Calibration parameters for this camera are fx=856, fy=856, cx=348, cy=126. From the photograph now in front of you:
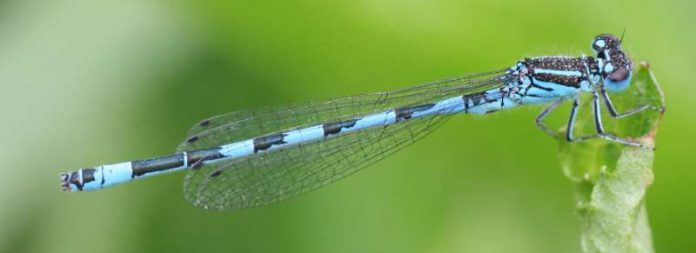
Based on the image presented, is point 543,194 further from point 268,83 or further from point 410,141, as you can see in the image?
point 268,83

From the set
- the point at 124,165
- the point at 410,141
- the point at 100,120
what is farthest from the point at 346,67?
the point at 100,120

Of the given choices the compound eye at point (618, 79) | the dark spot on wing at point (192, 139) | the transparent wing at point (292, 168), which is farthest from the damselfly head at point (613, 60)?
the dark spot on wing at point (192, 139)

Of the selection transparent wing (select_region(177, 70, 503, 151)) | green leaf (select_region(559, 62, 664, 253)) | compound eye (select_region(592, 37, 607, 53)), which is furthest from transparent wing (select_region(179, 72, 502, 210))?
green leaf (select_region(559, 62, 664, 253))

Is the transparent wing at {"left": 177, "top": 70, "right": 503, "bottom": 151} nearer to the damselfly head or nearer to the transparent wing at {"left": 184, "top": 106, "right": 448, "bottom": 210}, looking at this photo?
the transparent wing at {"left": 184, "top": 106, "right": 448, "bottom": 210}

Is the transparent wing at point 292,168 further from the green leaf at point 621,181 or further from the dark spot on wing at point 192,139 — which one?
the green leaf at point 621,181

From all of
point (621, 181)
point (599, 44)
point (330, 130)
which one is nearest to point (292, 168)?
point (330, 130)

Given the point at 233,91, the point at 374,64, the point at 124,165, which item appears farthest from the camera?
the point at 233,91
